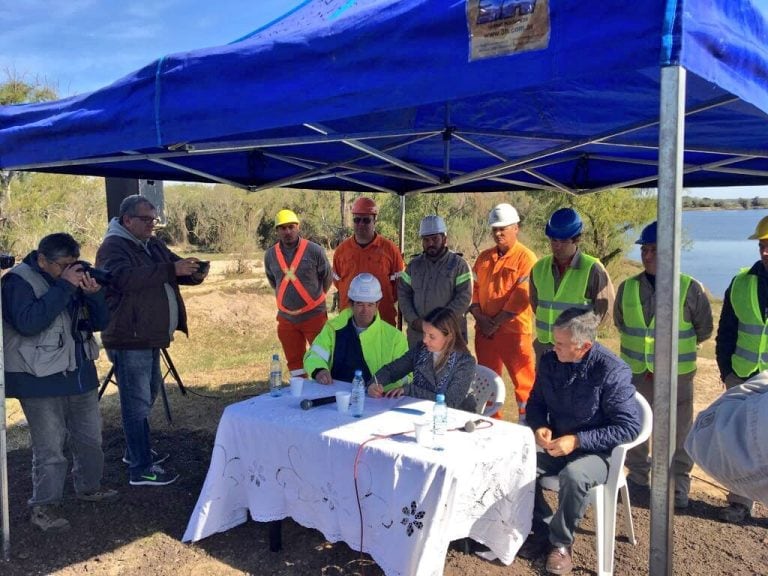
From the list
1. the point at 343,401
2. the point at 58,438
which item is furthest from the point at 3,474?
the point at 343,401

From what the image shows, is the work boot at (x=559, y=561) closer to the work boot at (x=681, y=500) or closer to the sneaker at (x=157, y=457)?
the work boot at (x=681, y=500)

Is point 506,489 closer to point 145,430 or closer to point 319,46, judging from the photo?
point 319,46

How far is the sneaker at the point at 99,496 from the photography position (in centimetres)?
359

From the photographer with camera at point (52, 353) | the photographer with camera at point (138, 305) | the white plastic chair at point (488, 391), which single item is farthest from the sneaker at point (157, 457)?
the white plastic chair at point (488, 391)

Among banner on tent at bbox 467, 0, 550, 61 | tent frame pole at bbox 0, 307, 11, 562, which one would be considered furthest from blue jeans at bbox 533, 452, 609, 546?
tent frame pole at bbox 0, 307, 11, 562

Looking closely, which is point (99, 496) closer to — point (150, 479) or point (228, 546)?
point (150, 479)

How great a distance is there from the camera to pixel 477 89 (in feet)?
5.99

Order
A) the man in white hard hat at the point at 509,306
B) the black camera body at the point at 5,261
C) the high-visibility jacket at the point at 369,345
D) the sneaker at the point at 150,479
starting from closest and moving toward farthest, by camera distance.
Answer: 1. the black camera body at the point at 5,261
2. the high-visibility jacket at the point at 369,345
3. the sneaker at the point at 150,479
4. the man in white hard hat at the point at 509,306

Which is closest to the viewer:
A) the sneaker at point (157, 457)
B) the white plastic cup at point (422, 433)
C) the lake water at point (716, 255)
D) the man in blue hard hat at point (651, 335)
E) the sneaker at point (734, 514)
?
the white plastic cup at point (422, 433)

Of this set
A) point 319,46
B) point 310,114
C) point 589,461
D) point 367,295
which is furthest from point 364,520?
point 319,46

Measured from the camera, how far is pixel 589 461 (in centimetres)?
279

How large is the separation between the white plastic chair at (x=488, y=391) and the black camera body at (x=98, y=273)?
2.22 meters

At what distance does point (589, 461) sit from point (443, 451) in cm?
82

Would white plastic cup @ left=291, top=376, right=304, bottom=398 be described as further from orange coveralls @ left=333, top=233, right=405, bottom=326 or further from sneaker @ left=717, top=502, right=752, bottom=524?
sneaker @ left=717, top=502, right=752, bottom=524
